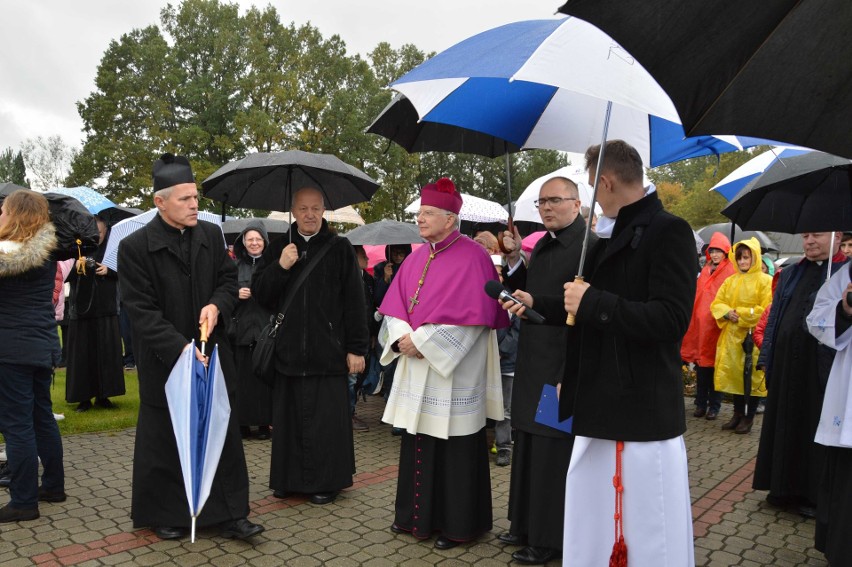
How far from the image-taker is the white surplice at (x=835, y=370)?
3602mm

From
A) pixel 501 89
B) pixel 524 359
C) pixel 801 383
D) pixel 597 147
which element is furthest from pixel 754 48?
pixel 801 383

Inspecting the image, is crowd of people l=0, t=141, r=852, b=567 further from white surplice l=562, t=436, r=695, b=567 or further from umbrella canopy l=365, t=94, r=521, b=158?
umbrella canopy l=365, t=94, r=521, b=158

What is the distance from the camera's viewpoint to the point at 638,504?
2869 millimetres

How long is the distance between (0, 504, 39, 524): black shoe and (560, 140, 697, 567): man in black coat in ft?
11.5

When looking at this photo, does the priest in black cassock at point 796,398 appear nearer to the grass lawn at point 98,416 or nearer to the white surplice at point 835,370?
the white surplice at point 835,370

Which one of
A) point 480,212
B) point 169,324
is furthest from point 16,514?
point 480,212

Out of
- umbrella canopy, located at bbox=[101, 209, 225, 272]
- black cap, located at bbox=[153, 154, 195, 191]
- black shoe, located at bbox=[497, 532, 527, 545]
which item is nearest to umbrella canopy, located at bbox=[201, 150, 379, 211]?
black cap, located at bbox=[153, 154, 195, 191]

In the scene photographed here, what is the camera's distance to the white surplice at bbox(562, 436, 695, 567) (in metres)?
2.84

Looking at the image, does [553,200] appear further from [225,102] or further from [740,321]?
[225,102]

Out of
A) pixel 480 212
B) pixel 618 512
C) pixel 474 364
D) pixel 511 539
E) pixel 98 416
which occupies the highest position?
pixel 480 212

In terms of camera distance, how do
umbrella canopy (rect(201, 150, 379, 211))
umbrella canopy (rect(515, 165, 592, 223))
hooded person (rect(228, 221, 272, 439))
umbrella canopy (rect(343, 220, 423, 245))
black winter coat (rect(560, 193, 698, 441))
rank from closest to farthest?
black winter coat (rect(560, 193, 698, 441)) < umbrella canopy (rect(201, 150, 379, 211)) < umbrella canopy (rect(515, 165, 592, 223)) < hooded person (rect(228, 221, 272, 439)) < umbrella canopy (rect(343, 220, 423, 245))

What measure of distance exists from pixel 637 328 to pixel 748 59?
114cm

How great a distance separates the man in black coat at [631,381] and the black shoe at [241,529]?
2.05m

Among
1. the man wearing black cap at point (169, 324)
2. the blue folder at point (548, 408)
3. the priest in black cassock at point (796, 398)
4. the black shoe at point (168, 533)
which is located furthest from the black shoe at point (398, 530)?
the priest in black cassock at point (796, 398)
